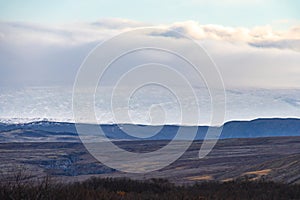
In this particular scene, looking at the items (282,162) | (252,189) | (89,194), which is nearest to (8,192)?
(89,194)

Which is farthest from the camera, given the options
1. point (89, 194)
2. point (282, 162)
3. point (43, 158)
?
point (43, 158)

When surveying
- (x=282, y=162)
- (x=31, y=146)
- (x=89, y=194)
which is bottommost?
(x=31, y=146)

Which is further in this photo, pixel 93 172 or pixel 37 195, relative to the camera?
pixel 93 172

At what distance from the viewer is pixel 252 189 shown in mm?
24141

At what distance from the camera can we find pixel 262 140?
414 feet

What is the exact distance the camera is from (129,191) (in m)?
23.2

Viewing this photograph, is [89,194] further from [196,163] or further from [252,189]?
[196,163]

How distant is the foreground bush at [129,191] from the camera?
42.5 ft

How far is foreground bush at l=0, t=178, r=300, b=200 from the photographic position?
13.0 meters

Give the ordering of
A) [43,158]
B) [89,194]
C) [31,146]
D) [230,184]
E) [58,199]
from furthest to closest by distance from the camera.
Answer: [31,146] < [43,158] < [230,184] < [89,194] < [58,199]

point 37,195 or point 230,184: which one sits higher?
point 37,195

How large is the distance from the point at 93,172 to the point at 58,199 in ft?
212

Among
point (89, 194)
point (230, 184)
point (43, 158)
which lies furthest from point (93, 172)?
point (89, 194)

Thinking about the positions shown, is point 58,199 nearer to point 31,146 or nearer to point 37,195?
point 37,195
